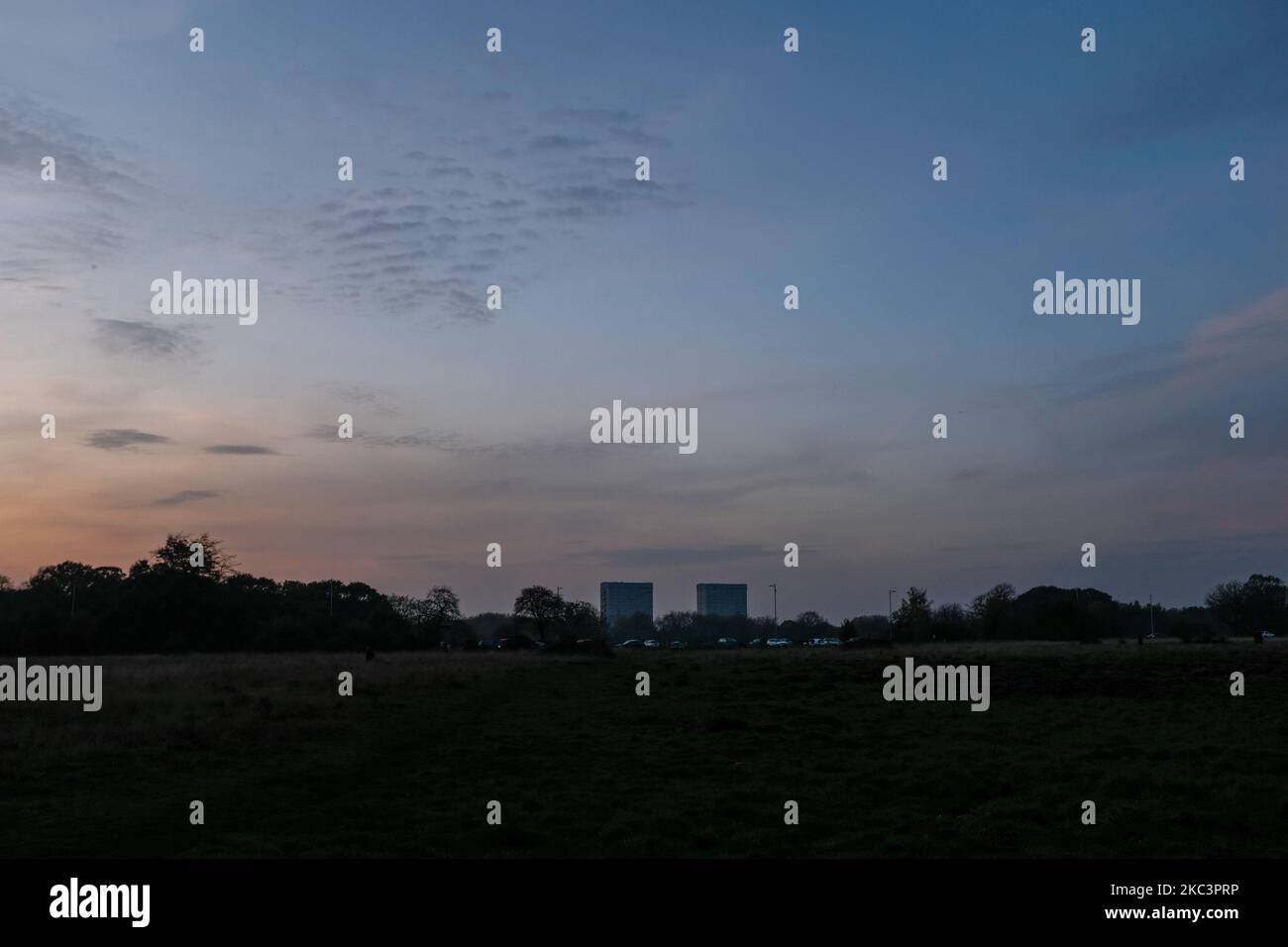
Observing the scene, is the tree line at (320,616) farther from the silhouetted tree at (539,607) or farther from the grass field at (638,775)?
the grass field at (638,775)

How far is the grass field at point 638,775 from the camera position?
45.7ft

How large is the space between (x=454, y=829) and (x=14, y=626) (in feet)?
258

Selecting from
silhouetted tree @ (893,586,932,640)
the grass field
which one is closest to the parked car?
silhouetted tree @ (893,586,932,640)

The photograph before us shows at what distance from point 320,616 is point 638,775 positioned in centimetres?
8727

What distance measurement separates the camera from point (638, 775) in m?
19.6

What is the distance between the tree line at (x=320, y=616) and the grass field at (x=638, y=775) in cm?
5524
